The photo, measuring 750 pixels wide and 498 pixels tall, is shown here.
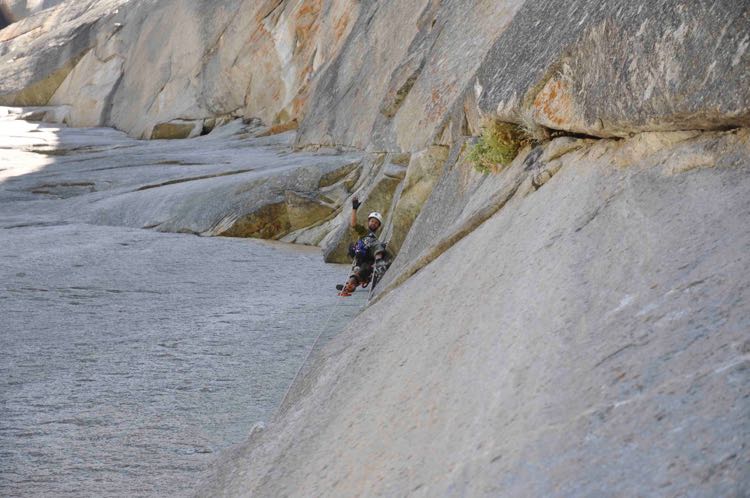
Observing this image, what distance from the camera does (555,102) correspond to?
232 inches

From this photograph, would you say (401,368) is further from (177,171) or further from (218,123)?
(218,123)

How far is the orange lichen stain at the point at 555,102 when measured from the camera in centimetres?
573

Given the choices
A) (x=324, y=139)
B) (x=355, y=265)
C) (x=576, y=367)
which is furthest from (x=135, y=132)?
(x=576, y=367)

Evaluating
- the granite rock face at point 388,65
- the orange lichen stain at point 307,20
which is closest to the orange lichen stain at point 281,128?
the granite rock face at point 388,65

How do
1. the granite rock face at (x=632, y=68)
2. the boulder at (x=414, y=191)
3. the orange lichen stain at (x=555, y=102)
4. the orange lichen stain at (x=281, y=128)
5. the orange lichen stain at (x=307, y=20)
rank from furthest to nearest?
the orange lichen stain at (x=307, y=20)
the orange lichen stain at (x=281, y=128)
the boulder at (x=414, y=191)
the orange lichen stain at (x=555, y=102)
the granite rock face at (x=632, y=68)

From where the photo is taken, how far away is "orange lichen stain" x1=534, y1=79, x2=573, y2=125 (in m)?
5.73

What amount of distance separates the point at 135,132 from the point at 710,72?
3389cm

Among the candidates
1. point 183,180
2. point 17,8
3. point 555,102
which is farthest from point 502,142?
point 17,8

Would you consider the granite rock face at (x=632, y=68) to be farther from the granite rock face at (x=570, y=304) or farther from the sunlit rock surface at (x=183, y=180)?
the sunlit rock surface at (x=183, y=180)

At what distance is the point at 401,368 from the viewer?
4.59 metres

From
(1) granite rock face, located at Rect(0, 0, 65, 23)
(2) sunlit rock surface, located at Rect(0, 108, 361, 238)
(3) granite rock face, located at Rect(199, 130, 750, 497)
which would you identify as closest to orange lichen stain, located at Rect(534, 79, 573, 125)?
(3) granite rock face, located at Rect(199, 130, 750, 497)

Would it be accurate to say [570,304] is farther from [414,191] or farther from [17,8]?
[17,8]

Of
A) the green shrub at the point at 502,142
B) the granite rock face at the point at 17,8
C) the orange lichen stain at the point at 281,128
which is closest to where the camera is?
the green shrub at the point at 502,142

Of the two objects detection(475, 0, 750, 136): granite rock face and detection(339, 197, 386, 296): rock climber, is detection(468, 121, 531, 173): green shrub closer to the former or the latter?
detection(475, 0, 750, 136): granite rock face
